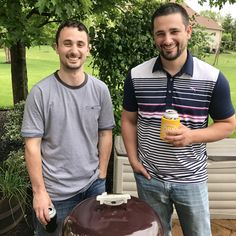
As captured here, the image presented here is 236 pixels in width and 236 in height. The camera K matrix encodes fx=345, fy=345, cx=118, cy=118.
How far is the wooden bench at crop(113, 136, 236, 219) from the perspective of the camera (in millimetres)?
3646

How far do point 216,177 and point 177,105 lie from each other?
74.8 inches

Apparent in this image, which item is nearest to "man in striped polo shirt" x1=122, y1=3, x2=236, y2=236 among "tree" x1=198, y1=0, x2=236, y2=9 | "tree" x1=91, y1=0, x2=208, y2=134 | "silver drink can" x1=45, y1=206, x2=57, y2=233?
"silver drink can" x1=45, y1=206, x2=57, y2=233

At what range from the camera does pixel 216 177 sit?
3699 mm

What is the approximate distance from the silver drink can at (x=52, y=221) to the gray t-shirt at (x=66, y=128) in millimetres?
145

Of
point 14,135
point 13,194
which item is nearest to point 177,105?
point 13,194

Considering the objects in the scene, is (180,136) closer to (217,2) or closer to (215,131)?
(215,131)

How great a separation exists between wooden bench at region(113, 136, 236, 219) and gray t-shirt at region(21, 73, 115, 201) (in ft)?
4.60

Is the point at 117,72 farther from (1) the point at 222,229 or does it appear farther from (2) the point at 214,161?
(1) the point at 222,229

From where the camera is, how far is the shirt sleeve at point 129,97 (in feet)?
7.39

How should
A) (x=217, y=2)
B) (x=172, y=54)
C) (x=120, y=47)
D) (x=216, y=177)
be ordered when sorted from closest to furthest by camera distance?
(x=172, y=54)
(x=216, y=177)
(x=120, y=47)
(x=217, y=2)

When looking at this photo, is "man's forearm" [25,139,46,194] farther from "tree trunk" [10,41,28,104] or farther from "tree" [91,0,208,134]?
"tree trunk" [10,41,28,104]

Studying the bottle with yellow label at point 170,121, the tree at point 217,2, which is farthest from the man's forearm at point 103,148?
the tree at point 217,2

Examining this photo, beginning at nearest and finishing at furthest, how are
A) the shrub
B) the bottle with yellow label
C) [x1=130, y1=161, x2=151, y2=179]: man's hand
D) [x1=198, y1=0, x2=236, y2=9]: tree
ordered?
the bottle with yellow label → [x1=130, y1=161, x2=151, y2=179]: man's hand → the shrub → [x1=198, y1=0, x2=236, y2=9]: tree

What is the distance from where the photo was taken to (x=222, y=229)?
148 inches
